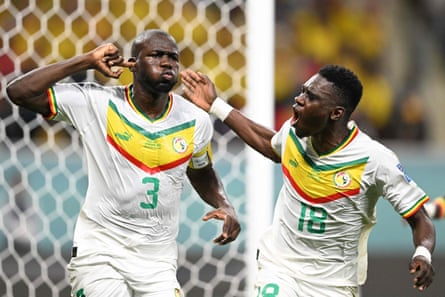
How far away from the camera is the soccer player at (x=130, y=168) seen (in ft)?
15.5

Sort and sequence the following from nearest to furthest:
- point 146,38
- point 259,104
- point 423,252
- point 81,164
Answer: point 423,252
point 146,38
point 259,104
point 81,164

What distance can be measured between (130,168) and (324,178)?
967 mm

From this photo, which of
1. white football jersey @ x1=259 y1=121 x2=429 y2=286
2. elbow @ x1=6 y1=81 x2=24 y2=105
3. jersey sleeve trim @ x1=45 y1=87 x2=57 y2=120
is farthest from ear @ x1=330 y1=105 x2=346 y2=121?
elbow @ x1=6 y1=81 x2=24 y2=105

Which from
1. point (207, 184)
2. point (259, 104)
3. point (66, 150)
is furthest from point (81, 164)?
point (207, 184)

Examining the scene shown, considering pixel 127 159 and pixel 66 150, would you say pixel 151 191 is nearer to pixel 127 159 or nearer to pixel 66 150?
pixel 127 159

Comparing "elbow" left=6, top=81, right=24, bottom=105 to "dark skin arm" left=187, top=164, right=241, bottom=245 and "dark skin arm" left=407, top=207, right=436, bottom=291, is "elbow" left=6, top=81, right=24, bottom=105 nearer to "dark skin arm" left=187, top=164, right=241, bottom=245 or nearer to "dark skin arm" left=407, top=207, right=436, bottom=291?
"dark skin arm" left=187, top=164, right=241, bottom=245

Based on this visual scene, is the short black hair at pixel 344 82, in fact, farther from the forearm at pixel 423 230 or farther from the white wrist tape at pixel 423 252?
the white wrist tape at pixel 423 252

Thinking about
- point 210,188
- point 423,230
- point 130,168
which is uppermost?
point 130,168

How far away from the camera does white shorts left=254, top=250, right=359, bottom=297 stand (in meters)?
4.89

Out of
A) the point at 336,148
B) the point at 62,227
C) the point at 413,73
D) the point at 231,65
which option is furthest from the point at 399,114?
the point at 336,148

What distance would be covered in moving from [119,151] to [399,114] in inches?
237

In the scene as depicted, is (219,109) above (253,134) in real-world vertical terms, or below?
above

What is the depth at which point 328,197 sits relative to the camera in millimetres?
4973

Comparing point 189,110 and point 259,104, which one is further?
point 259,104
